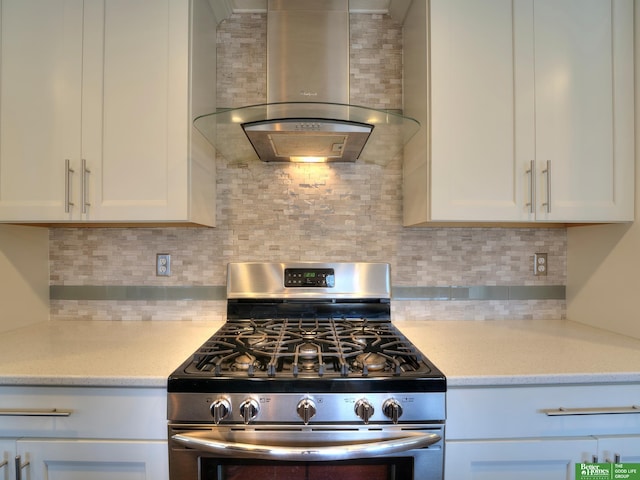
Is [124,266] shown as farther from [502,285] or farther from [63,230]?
[502,285]

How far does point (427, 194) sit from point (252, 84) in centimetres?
99

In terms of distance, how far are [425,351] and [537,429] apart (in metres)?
0.38

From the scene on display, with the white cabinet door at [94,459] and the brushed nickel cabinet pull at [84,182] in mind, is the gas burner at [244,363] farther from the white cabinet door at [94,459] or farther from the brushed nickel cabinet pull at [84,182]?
the brushed nickel cabinet pull at [84,182]

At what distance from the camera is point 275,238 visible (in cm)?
165

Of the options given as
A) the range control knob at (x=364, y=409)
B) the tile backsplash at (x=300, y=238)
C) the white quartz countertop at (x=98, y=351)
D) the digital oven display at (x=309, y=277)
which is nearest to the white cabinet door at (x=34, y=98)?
the tile backsplash at (x=300, y=238)

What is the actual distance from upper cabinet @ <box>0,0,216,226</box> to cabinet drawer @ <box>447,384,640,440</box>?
3.84 ft

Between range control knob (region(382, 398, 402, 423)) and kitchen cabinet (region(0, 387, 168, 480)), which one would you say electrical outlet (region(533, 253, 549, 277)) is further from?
kitchen cabinet (region(0, 387, 168, 480))

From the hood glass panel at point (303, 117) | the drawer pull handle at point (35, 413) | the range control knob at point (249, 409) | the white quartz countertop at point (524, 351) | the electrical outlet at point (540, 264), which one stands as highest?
the hood glass panel at point (303, 117)

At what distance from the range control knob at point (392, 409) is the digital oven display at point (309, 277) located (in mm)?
676

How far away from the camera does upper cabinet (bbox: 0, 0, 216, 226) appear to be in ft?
4.26

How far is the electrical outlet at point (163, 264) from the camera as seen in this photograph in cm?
163

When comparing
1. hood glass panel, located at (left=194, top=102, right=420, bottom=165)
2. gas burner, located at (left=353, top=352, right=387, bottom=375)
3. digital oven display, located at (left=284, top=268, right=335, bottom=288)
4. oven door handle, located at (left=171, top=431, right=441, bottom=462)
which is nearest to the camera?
oven door handle, located at (left=171, top=431, right=441, bottom=462)

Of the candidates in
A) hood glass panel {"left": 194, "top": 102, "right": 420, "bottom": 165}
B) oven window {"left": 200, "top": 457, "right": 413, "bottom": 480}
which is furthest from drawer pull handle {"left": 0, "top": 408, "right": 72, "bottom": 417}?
hood glass panel {"left": 194, "top": 102, "right": 420, "bottom": 165}

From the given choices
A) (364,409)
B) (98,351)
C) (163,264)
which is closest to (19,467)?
(98,351)
